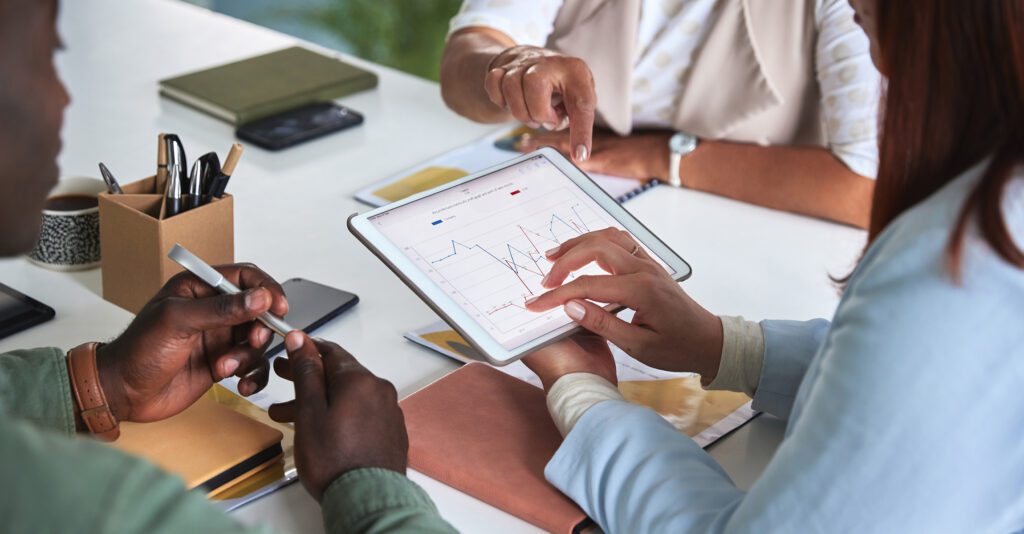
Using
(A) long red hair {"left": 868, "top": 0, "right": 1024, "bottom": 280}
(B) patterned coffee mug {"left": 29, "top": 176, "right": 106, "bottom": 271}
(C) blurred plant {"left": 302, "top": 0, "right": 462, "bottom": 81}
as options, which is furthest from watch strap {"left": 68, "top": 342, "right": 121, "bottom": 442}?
(C) blurred plant {"left": 302, "top": 0, "right": 462, "bottom": 81}

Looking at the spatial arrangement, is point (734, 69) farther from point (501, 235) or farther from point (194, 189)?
point (194, 189)

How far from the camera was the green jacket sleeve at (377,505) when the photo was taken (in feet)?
2.64

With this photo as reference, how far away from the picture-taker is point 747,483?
1.00m

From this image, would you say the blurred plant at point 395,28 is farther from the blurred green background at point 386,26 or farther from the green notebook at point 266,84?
the green notebook at point 266,84

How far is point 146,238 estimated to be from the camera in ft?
3.94

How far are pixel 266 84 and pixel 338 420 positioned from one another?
44.8 inches

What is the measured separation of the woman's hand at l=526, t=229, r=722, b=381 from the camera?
105cm

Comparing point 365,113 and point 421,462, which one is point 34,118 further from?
point 365,113

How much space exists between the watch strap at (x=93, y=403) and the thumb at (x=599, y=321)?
0.43m

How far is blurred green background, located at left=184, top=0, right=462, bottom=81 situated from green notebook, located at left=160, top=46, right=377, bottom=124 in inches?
74.9

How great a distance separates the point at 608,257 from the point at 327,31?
125 inches

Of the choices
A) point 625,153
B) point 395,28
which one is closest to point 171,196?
point 625,153

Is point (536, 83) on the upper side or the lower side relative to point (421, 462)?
upper

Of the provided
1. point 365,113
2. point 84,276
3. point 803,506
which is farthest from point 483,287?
point 365,113
